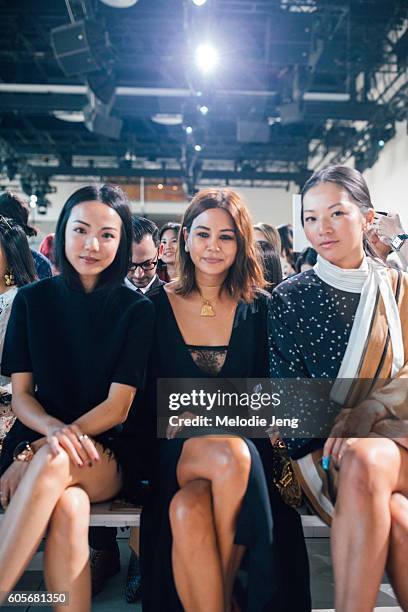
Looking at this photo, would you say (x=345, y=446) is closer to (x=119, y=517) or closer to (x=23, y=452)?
(x=119, y=517)

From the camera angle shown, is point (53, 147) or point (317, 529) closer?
point (317, 529)

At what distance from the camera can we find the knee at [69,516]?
1.45m

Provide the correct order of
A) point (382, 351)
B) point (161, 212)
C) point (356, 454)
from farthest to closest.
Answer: point (161, 212)
point (382, 351)
point (356, 454)

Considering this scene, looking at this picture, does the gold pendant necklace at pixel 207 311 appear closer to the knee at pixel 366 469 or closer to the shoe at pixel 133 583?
the knee at pixel 366 469

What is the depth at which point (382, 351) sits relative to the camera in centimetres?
170

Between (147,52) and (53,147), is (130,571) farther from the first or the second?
(53,147)

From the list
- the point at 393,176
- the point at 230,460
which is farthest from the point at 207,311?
the point at 393,176

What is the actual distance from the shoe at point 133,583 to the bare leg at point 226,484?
56 centimetres

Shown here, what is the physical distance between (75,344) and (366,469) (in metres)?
0.91

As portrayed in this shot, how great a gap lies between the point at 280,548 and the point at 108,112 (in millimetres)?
7153

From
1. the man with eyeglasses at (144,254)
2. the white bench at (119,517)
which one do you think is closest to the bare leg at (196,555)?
the white bench at (119,517)

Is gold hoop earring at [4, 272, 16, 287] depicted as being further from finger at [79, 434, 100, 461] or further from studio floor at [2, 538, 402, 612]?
studio floor at [2, 538, 402, 612]

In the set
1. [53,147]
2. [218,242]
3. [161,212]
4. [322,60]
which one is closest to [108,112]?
[322,60]

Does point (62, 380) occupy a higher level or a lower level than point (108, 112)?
lower
